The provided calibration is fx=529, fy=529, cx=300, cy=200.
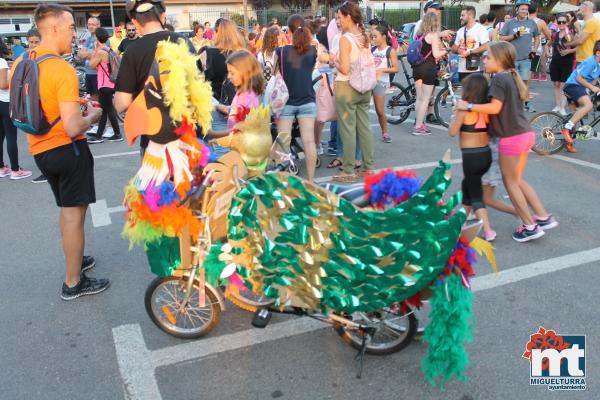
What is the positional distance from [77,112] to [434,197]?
98.8 inches

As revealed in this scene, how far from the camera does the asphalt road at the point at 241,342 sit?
2941 millimetres

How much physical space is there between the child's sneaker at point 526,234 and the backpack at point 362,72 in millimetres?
2367

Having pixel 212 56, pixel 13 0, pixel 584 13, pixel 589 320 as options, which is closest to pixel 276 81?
pixel 212 56

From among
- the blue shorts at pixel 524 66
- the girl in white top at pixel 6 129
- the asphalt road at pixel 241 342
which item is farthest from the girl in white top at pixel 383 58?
the girl in white top at pixel 6 129

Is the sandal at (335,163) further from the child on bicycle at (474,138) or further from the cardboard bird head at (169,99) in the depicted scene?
the cardboard bird head at (169,99)

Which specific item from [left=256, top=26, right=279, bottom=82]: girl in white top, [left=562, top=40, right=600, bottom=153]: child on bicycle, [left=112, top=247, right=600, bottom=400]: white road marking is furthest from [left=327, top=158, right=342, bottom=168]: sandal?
[left=112, top=247, right=600, bottom=400]: white road marking

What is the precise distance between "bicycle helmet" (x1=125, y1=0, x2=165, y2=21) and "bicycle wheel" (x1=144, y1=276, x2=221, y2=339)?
6.13 ft

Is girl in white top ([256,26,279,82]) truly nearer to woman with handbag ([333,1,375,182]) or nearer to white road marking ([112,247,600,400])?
woman with handbag ([333,1,375,182])

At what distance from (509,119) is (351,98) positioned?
7.08 ft

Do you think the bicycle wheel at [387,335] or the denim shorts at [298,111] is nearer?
the bicycle wheel at [387,335]

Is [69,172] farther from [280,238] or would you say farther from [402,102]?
[402,102]

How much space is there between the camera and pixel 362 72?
19.4 ft

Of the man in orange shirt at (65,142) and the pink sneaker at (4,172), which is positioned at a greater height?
the man in orange shirt at (65,142)

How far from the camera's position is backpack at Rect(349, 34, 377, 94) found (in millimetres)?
5887
